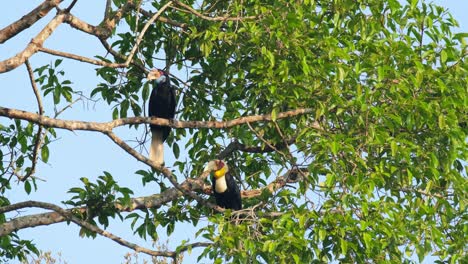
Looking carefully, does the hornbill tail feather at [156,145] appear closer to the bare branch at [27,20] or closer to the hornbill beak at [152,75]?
the hornbill beak at [152,75]

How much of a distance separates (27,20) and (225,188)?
2815mm

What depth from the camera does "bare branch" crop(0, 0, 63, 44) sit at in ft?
28.6

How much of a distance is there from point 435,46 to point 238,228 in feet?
8.11

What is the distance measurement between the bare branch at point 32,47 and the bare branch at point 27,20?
0.40 ft

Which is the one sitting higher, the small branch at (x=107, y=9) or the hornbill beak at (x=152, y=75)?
the small branch at (x=107, y=9)

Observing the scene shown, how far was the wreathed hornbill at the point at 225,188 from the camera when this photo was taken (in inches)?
415

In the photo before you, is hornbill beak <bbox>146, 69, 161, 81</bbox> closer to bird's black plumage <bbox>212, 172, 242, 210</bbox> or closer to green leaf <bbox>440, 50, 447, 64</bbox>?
bird's black plumage <bbox>212, 172, 242, 210</bbox>

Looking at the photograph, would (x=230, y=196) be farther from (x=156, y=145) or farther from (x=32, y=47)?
(x=32, y=47)

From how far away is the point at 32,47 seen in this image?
858 centimetres

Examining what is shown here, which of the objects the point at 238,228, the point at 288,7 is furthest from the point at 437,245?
the point at 288,7

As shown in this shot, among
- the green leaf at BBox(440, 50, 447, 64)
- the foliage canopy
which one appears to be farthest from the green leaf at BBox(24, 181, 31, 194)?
the green leaf at BBox(440, 50, 447, 64)

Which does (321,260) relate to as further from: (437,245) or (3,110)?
(3,110)

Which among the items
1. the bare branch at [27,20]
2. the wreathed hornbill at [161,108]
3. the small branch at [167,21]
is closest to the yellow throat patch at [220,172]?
the wreathed hornbill at [161,108]

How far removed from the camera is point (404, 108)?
29.5ft
